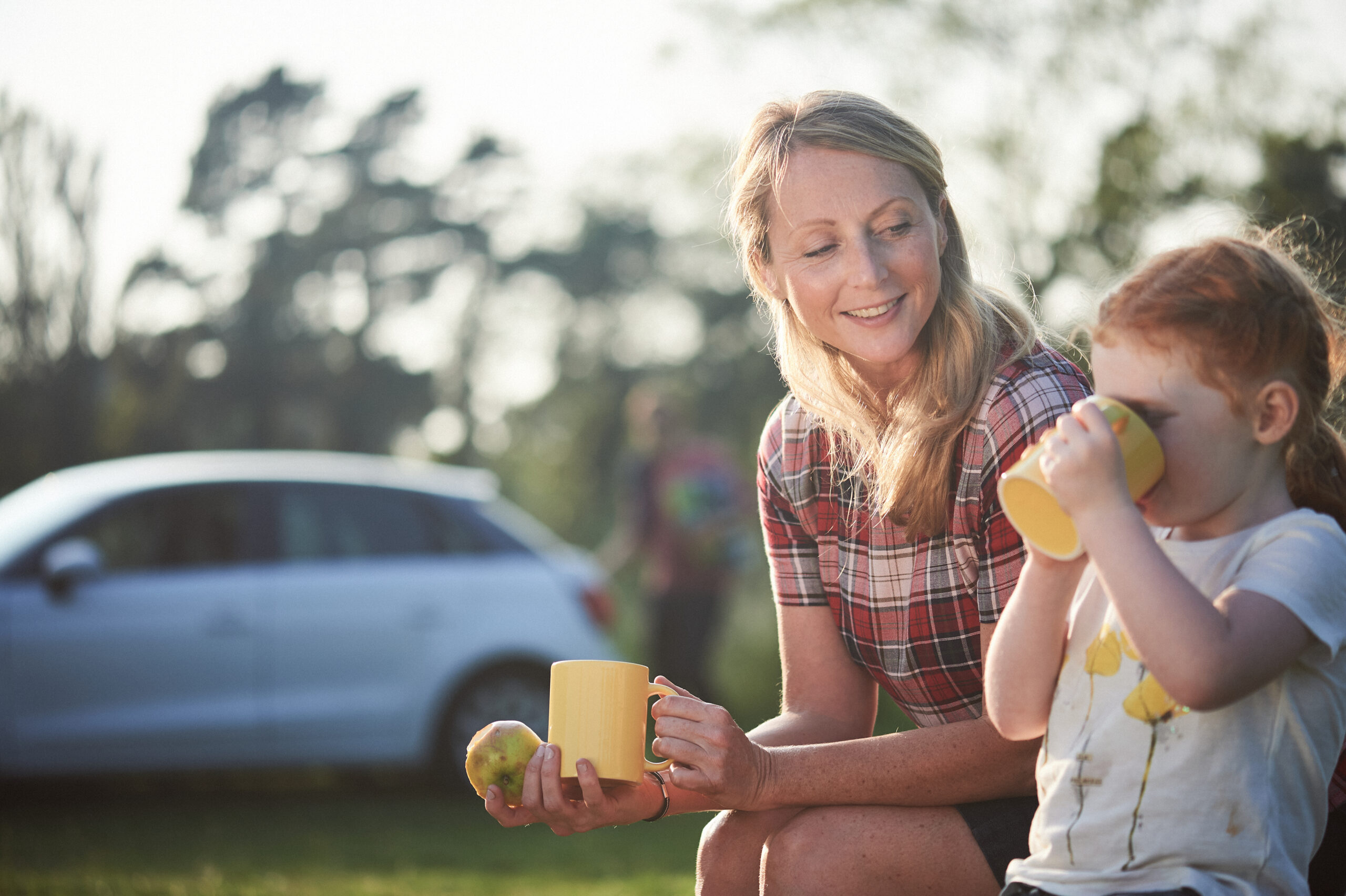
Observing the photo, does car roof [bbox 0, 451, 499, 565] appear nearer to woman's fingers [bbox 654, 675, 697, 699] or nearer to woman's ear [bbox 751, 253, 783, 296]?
woman's ear [bbox 751, 253, 783, 296]

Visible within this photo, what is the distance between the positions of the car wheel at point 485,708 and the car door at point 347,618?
0.21 metres

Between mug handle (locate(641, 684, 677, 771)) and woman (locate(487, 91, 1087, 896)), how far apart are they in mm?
35

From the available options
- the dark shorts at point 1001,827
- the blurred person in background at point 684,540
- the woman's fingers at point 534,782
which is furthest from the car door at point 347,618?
the dark shorts at point 1001,827

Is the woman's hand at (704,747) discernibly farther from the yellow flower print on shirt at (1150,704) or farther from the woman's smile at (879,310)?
the woman's smile at (879,310)

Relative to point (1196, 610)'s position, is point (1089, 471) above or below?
above

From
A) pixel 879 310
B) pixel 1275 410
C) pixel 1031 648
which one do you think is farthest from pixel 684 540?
pixel 1275 410

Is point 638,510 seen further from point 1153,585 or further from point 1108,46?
point 1108,46

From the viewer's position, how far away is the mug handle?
1.92 meters

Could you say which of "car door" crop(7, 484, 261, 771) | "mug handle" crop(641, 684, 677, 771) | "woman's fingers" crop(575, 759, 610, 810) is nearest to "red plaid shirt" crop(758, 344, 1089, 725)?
"mug handle" crop(641, 684, 677, 771)

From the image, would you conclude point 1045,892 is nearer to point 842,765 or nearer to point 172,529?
point 842,765

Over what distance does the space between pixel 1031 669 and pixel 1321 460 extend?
18.2 inches

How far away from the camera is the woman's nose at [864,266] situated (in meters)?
2.02

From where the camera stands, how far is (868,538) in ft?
6.95

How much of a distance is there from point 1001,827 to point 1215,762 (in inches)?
20.6
